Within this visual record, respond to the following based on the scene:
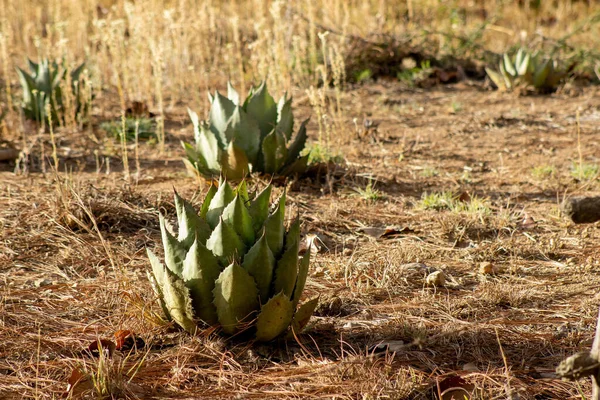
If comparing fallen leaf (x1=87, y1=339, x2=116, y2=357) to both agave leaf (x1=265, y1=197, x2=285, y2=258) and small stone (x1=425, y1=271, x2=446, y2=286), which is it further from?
small stone (x1=425, y1=271, x2=446, y2=286)

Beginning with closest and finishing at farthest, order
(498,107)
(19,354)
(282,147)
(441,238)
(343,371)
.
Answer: (343,371), (19,354), (441,238), (282,147), (498,107)

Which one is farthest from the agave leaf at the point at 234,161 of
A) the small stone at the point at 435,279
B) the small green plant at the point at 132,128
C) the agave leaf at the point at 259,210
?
the small green plant at the point at 132,128

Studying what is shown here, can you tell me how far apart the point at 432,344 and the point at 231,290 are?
2.43 feet

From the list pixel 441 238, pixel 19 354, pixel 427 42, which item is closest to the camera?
pixel 19 354

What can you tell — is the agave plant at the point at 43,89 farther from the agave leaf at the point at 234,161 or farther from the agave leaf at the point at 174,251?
the agave leaf at the point at 174,251

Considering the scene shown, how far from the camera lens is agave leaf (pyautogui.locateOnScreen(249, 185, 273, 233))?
2.46m

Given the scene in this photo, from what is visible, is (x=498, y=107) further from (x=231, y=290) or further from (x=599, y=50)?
(x=231, y=290)

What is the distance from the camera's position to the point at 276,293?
241 centimetres

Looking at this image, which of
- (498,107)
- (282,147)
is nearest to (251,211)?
(282,147)

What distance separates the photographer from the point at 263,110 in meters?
4.24

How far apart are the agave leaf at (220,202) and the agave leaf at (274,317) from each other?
0.36 metres

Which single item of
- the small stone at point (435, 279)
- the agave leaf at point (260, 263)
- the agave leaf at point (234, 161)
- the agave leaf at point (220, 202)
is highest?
the agave leaf at point (220, 202)

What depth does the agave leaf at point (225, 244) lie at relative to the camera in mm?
2342

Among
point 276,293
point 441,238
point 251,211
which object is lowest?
point 441,238
